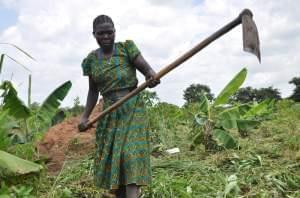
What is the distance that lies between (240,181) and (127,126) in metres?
1.59

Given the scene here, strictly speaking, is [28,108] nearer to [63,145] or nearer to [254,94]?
[63,145]

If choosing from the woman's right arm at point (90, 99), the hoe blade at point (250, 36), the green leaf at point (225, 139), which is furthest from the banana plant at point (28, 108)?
the hoe blade at point (250, 36)

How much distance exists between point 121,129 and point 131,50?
0.55m

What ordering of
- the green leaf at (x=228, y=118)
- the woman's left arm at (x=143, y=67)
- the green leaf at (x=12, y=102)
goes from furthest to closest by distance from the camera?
1. the green leaf at (x=228, y=118)
2. the green leaf at (x=12, y=102)
3. the woman's left arm at (x=143, y=67)

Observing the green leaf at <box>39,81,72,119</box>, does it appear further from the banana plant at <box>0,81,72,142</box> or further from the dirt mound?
the dirt mound

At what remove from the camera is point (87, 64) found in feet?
12.4

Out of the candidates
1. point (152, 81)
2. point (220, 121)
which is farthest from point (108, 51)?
point (220, 121)

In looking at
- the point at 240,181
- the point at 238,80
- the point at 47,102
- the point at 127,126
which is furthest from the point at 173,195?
the point at 238,80

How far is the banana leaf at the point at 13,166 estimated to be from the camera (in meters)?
3.91

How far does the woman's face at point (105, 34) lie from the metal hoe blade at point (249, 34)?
3.29 ft

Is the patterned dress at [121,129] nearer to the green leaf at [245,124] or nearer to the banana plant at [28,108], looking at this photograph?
the banana plant at [28,108]

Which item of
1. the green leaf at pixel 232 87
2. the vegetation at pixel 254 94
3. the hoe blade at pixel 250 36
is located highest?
the vegetation at pixel 254 94

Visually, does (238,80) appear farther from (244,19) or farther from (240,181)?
(244,19)

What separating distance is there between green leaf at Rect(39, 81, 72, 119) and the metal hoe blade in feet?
8.87
